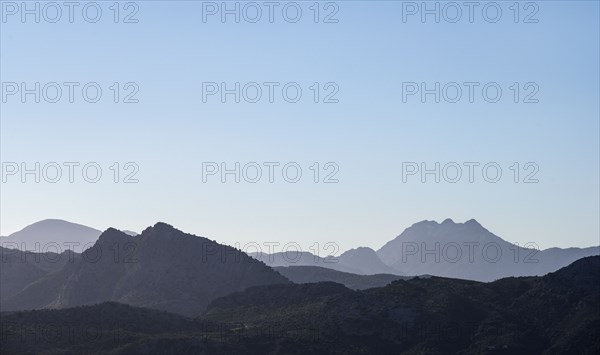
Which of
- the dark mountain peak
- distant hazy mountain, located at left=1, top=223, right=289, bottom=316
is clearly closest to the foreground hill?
distant hazy mountain, located at left=1, top=223, right=289, bottom=316

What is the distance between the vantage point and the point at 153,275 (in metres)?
172

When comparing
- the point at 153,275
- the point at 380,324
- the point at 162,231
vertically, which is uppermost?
the point at 162,231

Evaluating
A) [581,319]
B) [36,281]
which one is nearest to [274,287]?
[581,319]

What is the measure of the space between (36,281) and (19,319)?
306 ft

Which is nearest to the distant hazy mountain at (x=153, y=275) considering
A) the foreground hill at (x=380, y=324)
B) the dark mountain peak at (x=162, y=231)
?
the dark mountain peak at (x=162, y=231)

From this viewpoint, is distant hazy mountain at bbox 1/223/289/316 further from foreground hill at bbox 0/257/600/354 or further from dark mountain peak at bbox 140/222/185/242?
foreground hill at bbox 0/257/600/354

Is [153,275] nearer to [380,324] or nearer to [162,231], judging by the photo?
[162,231]

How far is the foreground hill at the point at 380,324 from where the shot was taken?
97.7 meters

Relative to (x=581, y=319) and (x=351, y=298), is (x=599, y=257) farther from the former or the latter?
(x=351, y=298)

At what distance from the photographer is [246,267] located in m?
176

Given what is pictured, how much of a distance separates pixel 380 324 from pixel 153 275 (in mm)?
75549

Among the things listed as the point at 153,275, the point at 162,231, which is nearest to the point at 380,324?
the point at 153,275

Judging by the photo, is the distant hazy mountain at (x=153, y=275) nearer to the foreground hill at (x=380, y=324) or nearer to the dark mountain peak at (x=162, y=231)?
the dark mountain peak at (x=162, y=231)

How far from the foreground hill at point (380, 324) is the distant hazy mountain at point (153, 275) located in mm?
43144
